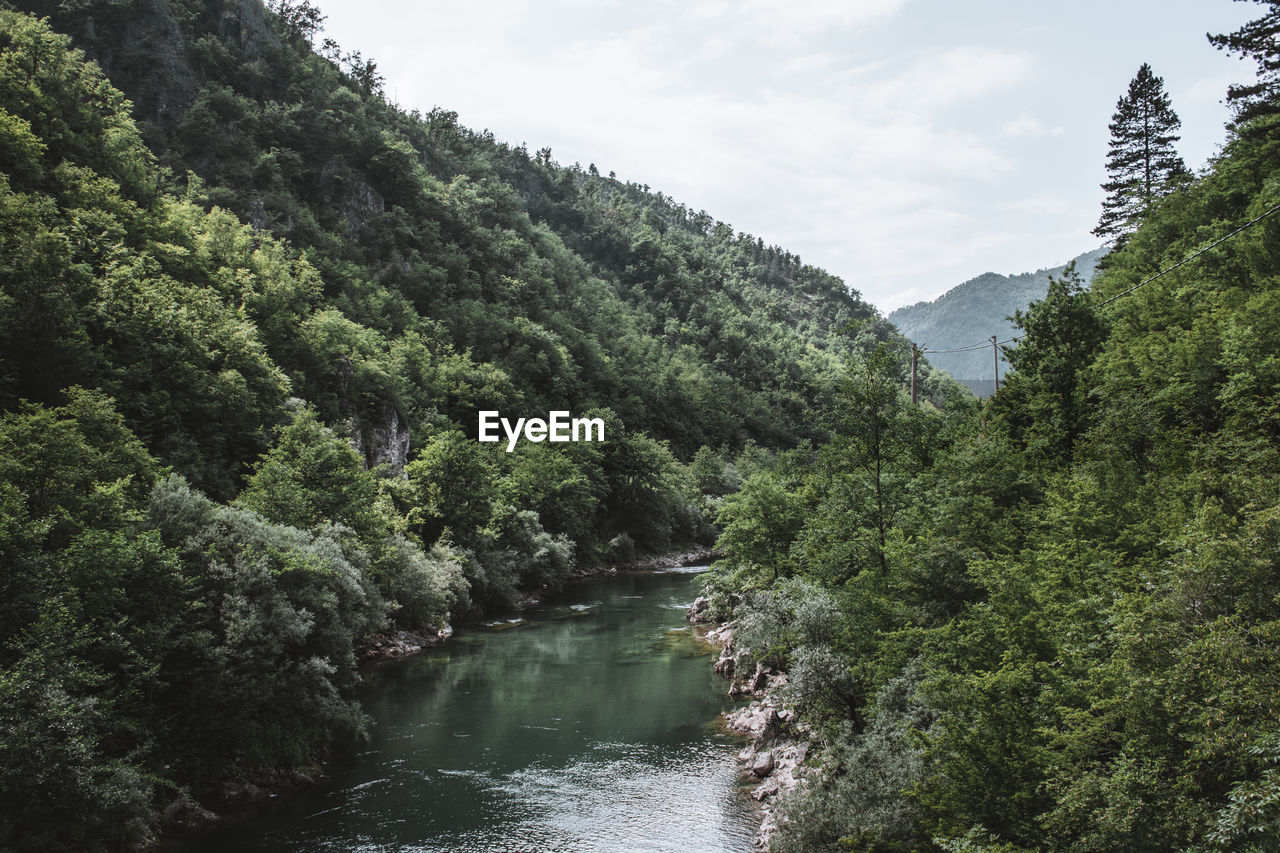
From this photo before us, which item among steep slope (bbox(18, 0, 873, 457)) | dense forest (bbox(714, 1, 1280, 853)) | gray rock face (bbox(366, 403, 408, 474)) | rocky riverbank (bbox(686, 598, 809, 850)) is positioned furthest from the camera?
steep slope (bbox(18, 0, 873, 457))

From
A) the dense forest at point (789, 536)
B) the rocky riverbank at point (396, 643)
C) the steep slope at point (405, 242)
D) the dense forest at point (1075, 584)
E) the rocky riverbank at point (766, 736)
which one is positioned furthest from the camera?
the steep slope at point (405, 242)

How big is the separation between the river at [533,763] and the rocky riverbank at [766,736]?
58 centimetres

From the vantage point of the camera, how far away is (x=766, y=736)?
25.6 meters

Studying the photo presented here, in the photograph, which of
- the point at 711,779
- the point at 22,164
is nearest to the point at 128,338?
the point at 22,164

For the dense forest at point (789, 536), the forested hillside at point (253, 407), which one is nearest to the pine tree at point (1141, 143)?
the dense forest at point (789, 536)

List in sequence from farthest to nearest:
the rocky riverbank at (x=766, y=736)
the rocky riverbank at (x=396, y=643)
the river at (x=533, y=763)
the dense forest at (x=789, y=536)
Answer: the rocky riverbank at (x=396, y=643), the rocky riverbank at (x=766, y=736), the river at (x=533, y=763), the dense forest at (x=789, y=536)

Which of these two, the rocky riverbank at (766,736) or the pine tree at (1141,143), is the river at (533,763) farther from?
the pine tree at (1141,143)

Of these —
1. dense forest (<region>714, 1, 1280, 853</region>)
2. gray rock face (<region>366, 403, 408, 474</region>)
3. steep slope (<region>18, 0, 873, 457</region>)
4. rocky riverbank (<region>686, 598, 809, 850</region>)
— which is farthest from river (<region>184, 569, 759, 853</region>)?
steep slope (<region>18, 0, 873, 457</region>)

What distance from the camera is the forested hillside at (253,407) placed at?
66.7ft

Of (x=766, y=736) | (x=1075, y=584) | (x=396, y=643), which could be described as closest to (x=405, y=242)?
(x=396, y=643)

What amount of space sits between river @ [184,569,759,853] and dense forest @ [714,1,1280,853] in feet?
13.4

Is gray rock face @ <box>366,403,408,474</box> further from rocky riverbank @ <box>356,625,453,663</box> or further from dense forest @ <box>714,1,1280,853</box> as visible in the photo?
dense forest @ <box>714,1,1280,853</box>

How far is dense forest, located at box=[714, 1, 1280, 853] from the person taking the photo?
10766 millimetres

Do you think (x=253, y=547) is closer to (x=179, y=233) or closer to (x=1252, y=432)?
(x=1252, y=432)
